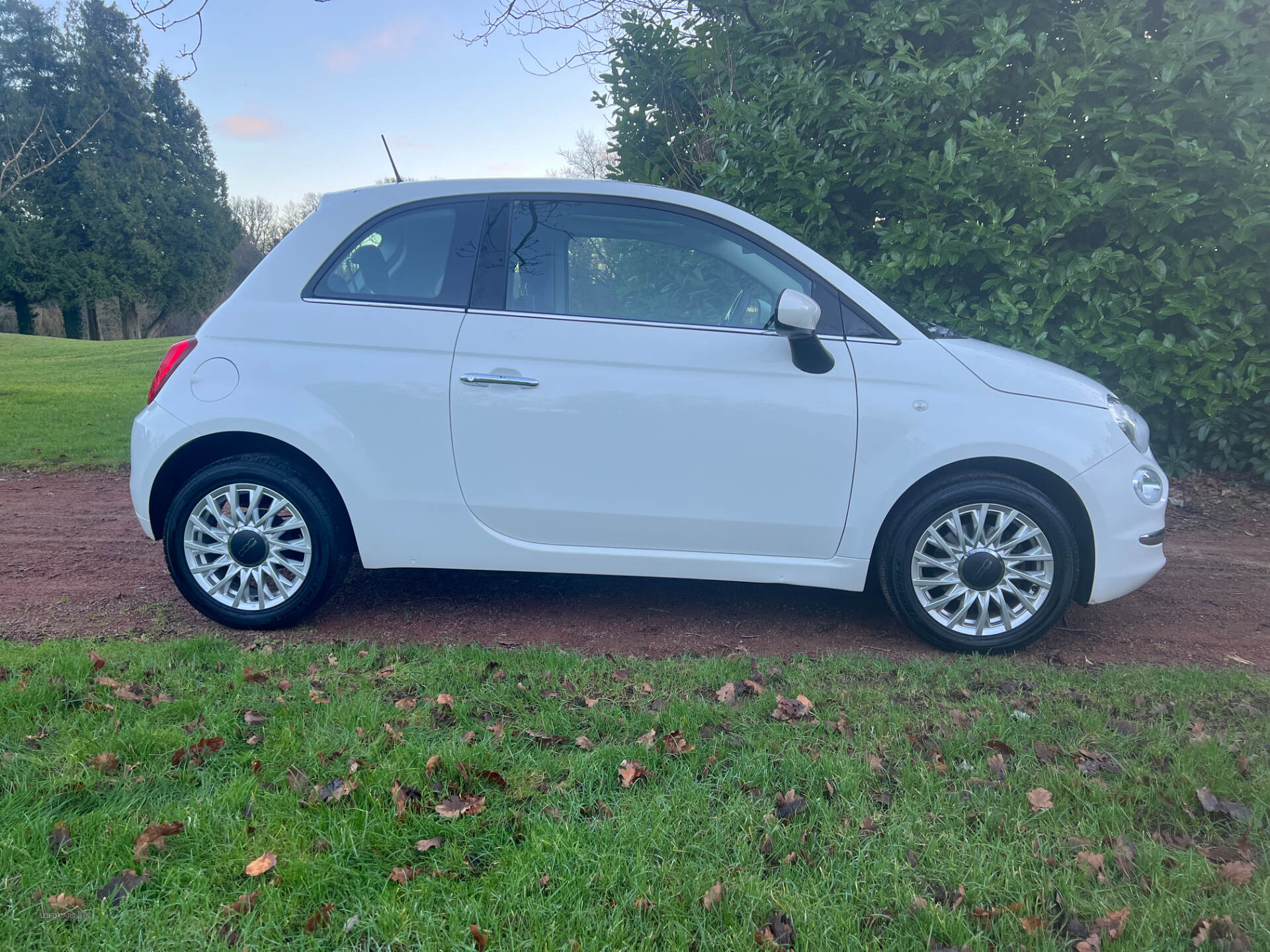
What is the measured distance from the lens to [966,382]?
3.84 metres

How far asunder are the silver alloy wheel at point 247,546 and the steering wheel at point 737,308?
85.5 inches

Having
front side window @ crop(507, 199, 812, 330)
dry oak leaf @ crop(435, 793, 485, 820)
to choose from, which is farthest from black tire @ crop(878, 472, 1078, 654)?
dry oak leaf @ crop(435, 793, 485, 820)

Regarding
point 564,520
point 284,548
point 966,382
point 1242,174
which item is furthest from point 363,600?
point 1242,174

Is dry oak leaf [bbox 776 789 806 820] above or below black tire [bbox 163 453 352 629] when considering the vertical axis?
below

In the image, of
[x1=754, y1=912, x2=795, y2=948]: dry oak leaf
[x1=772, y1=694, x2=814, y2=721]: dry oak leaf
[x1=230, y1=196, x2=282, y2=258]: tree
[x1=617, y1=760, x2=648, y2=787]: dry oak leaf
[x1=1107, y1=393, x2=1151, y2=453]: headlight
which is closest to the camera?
[x1=754, y1=912, x2=795, y2=948]: dry oak leaf

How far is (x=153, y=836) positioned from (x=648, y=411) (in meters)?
2.38

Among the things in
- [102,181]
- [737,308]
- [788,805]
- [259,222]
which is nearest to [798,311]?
[737,308]

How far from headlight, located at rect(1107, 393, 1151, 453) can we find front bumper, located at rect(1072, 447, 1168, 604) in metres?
0.07

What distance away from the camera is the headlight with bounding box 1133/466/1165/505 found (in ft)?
12.7

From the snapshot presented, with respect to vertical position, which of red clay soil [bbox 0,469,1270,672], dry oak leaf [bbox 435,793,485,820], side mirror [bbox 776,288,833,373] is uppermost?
side mirror [bbox 776,288,833,373]

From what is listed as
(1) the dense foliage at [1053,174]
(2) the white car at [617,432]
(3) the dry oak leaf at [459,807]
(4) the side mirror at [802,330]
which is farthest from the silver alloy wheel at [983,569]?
(1) the dense foliage at [1053,174]

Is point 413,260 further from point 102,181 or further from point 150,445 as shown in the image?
point 102,181

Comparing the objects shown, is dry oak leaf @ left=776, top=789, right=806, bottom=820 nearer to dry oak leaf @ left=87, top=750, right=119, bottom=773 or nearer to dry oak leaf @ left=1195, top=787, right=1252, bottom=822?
dry oak leaf @ left=1195, top=787, right=1252, bottom=822

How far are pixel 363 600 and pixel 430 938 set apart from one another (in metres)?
2.85
